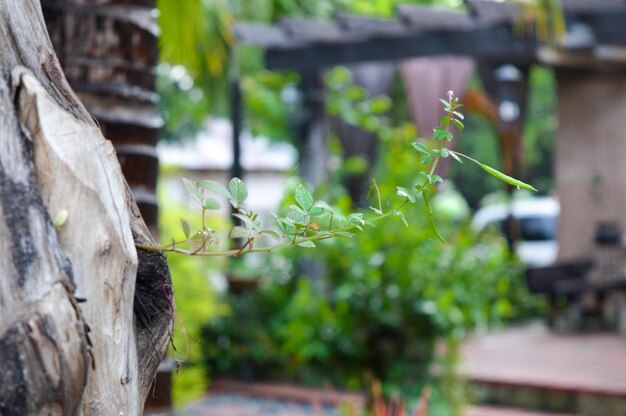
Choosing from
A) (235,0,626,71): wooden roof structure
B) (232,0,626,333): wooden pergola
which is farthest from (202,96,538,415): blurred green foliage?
(235,0,626,71): wooden roof structure

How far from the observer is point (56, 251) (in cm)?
105

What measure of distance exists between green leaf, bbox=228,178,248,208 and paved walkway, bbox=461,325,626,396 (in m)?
5.84

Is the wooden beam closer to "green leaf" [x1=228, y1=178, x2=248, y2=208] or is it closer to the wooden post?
the wooden post

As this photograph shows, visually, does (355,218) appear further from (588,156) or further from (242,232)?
(588,156)

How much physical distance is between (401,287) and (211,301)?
3.23 meters

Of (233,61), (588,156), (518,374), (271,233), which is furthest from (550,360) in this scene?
(271,233)

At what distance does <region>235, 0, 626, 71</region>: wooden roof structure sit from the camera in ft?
30.3

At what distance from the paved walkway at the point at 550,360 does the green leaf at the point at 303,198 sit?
5818 millimetres

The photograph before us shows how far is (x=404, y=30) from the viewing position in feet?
32.0

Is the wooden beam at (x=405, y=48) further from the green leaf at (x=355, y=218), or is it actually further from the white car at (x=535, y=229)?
the green leaf at (x=355, y=218)

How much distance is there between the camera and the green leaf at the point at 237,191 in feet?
4.45

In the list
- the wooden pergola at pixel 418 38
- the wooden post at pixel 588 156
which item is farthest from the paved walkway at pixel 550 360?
the wooden pergola at pixel 418 38

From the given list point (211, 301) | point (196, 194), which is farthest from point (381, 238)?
point (196, 194)

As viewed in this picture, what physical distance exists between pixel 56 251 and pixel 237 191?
14.6 inches
